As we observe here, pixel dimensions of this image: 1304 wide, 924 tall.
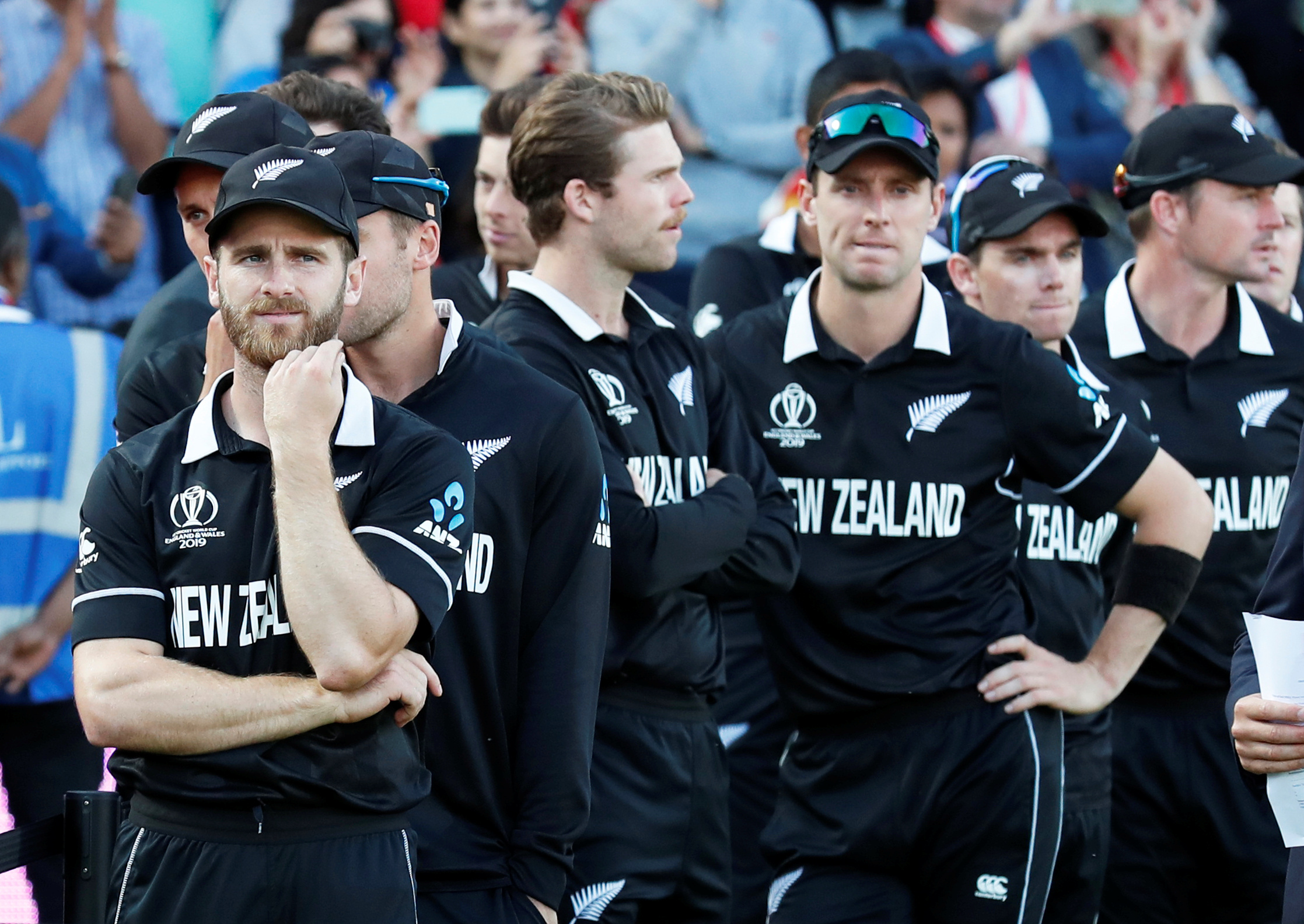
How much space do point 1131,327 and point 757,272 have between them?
1.37 m

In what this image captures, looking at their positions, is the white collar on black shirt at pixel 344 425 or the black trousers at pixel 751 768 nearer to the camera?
the white collar on black shirt at pixel 344 425

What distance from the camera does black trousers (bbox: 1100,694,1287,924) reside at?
5.02m

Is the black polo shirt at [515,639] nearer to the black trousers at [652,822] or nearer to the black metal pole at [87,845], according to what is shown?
the black trousers at [652,822]

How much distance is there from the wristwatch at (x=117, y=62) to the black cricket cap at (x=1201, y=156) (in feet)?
15.1

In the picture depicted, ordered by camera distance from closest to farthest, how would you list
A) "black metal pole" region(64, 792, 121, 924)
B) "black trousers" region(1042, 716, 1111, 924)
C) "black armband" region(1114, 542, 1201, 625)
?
"black metal pole" region(64, 792, 121, 924) < "black armband" region(1114, 542, 1201, 625) < "black trousers" region(1042, 716, 1111, 924)

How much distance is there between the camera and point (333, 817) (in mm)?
2883

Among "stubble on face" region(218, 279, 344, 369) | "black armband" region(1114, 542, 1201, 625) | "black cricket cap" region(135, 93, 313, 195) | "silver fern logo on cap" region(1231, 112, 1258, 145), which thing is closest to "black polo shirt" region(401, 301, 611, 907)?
"stubble on face" region(218, 279, 344, 369)

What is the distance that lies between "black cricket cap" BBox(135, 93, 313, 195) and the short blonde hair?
0.59 m

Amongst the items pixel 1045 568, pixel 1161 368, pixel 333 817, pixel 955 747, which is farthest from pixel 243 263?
pixel 1161 368

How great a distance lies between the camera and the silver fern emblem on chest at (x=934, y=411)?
14.3 ft

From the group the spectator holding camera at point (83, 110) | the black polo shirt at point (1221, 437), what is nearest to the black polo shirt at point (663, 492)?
the black polo shirt at point (1221, 437)

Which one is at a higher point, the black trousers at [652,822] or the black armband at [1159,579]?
the black armband at [1159,579]

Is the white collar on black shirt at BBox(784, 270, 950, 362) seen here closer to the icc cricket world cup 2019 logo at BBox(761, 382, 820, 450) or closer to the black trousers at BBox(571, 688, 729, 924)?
the icc cricket world cup 2019 logo at BBox(761, 382, 820, 450)

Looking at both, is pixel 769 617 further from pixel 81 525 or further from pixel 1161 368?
pixel 81 525
